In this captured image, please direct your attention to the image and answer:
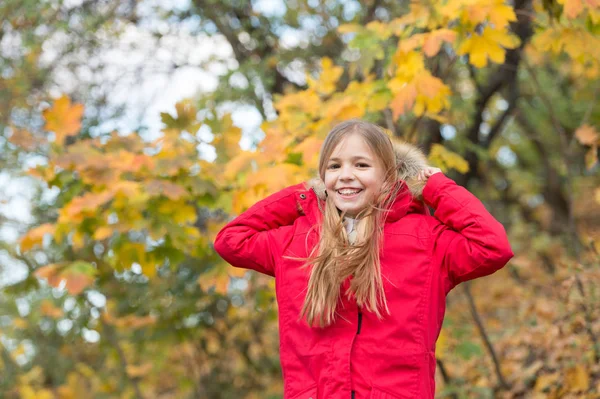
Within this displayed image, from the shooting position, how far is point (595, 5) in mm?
2885

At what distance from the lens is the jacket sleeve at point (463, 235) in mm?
2018

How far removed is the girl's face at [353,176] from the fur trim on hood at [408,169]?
0.27 feet

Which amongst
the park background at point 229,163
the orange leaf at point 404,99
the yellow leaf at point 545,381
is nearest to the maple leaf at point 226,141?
the park background at point 229,163

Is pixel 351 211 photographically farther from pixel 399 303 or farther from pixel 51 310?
pixel 51 310

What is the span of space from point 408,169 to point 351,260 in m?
0.41

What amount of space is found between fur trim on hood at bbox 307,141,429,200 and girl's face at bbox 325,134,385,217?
8 cm

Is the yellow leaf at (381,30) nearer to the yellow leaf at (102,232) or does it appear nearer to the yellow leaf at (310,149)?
the yellow leaf at (310,149)

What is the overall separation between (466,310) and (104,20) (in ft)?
15.5

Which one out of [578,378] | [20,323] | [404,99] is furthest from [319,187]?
[20,323]

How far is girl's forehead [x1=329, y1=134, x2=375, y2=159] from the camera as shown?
7.37ft

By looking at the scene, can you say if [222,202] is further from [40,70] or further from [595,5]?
[40,70]

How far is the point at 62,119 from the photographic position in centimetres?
394

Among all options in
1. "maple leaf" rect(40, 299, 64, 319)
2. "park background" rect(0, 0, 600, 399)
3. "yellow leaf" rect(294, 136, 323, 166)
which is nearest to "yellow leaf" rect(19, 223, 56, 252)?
"park background" rect(0, 0, 600, 399)

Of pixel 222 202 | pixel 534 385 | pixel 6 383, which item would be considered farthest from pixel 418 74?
pixel 6 383
